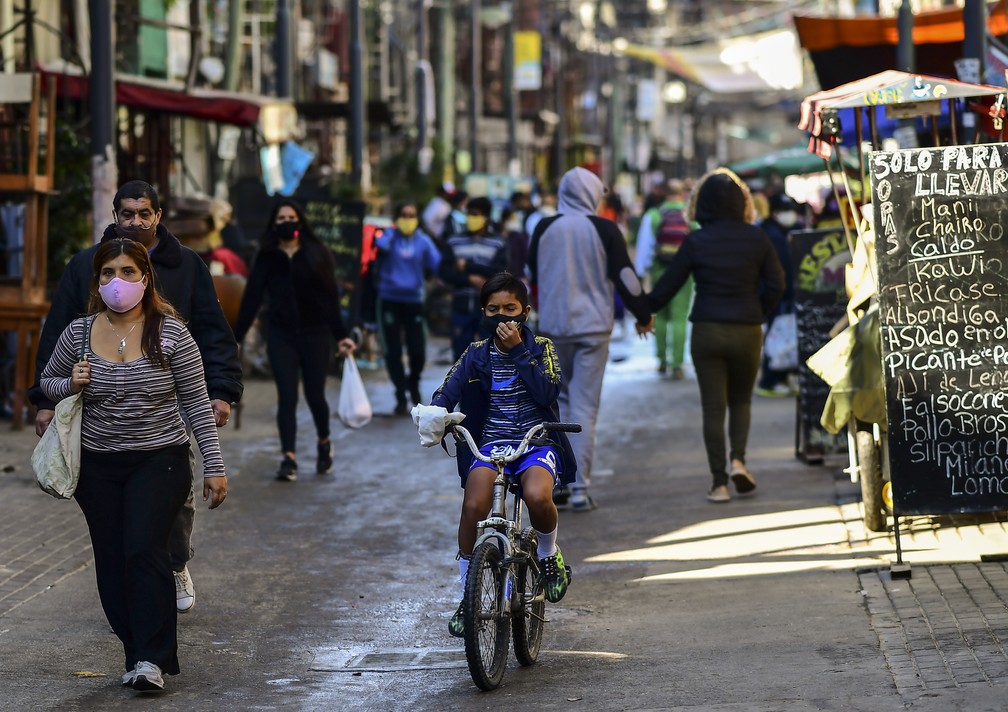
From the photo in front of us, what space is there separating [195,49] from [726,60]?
29.2m

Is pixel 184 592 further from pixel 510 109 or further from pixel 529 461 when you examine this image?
pixel 510 109

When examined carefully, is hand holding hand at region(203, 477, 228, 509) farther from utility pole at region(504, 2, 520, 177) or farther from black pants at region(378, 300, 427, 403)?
utility pole at region(504, 2, 520, 177)

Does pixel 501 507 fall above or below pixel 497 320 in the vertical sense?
below

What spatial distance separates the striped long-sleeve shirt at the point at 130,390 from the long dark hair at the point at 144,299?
32mm

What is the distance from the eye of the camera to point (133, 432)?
6.77 m

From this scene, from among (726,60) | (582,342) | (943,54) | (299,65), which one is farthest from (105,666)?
(726,60)

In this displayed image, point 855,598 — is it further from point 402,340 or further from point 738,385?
point 402,340

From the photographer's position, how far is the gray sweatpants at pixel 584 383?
11320mm

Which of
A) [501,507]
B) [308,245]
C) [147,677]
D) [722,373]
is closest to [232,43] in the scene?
[308,245]

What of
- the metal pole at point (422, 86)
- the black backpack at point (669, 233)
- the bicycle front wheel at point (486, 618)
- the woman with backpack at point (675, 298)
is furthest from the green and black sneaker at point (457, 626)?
the metal pole at point (422, 86)

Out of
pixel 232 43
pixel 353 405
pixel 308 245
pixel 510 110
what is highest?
pixel 510 110

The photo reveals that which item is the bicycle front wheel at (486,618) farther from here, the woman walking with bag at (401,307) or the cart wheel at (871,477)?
the woman walking with bag at (401,307)

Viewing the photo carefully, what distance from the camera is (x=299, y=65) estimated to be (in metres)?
38.3

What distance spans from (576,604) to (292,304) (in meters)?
4.40
